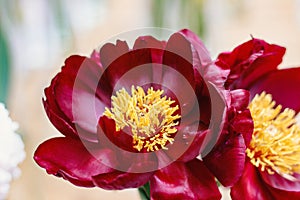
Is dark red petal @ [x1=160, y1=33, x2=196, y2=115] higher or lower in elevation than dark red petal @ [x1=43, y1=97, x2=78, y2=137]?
higher

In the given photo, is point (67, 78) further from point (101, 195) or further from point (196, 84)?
point (101, 195)

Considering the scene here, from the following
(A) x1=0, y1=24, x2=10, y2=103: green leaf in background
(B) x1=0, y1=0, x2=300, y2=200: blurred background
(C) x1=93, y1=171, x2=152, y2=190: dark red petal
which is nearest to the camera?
(C) x1=93, y1=171, x2=152, y2=190: dark red petal

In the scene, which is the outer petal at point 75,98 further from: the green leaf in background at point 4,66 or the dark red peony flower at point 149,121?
the green leaf in background at point 4,66

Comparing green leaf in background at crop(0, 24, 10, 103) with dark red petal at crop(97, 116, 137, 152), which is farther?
green leaf in background at crop(0, 24, 10, 103)

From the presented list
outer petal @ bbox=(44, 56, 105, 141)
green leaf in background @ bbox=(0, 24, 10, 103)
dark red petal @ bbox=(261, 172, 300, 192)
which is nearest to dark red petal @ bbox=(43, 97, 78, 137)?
outer petal @ bbox=(44, 56, 105, 141)

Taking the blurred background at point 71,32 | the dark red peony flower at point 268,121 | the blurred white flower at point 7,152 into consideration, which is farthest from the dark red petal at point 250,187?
the blurred background at point 71,32

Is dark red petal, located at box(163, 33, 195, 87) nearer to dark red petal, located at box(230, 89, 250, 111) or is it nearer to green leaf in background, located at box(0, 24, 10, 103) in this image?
dark red petal, located at box(230, 89, 250, 111)

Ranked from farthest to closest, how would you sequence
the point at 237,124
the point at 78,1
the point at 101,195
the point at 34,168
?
the point at 78,1 < the point at 101,195 < the point at 34,168 < the point at 237,124

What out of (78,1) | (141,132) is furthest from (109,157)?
(78,1)
